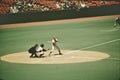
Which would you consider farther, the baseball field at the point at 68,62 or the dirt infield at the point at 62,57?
the dirt infield at the point at 62,57

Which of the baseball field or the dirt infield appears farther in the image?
the dirt infield

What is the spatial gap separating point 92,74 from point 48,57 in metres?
2.03

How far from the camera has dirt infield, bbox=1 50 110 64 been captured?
910 cm

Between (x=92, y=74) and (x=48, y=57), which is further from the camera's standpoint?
(x=48, y=57)

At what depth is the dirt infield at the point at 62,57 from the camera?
9.10 metres

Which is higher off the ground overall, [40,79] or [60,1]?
[60,1]

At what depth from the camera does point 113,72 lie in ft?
26.5

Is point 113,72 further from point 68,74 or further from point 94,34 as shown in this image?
point 94,34

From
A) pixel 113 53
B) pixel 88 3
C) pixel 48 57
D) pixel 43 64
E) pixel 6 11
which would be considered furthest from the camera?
pixel 88 3

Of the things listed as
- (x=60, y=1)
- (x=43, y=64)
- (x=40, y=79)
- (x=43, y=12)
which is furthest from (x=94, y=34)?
(x=40, y=79)

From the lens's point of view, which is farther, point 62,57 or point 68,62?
point 62,57

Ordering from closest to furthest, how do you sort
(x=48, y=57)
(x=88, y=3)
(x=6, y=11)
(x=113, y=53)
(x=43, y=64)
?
1. (x=43, y=64)
2. (x=48, y=57)
3. (x=113, y=53)
4. (x=6, y=11)
5. (x=88, y=3)

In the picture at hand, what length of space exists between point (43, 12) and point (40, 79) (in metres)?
9.14

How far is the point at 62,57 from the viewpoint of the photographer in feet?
31.2
